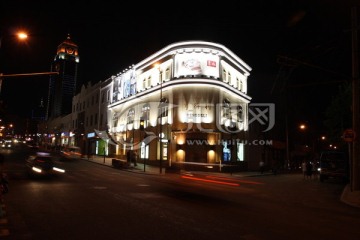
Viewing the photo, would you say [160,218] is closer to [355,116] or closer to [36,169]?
[355,116]

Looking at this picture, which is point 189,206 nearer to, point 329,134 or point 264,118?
point 329,134

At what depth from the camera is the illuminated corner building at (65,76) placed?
5807 inches

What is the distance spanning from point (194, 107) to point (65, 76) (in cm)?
12869

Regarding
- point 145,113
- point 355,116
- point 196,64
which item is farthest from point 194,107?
point 355,116

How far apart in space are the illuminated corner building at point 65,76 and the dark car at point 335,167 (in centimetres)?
13304

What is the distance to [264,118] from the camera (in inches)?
1866

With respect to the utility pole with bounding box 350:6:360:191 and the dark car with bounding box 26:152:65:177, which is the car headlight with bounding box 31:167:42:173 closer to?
the dark car with bounding box 26:152:65:177

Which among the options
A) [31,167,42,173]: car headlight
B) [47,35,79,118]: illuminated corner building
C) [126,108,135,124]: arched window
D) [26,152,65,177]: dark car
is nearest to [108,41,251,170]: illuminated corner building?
[126,108,135,124]: arched window

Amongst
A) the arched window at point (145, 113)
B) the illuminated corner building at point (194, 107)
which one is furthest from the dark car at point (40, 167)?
the arched window at point (145, 113)

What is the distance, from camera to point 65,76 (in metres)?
151

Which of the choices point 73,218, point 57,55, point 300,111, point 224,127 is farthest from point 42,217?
point 57,55

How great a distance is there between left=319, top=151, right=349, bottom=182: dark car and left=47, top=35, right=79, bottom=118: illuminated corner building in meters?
133

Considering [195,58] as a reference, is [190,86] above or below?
below

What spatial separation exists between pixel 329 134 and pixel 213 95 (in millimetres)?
12198
